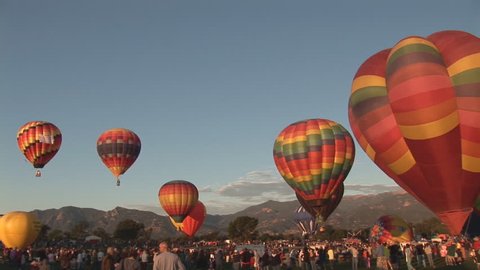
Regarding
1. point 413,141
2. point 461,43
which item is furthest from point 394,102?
point 461,43

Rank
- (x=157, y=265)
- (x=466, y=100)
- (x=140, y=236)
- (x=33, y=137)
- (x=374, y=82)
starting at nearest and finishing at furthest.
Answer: (x=157, y=265) → (x=466, y=100) → (x=374, y=82) → (x=33, y=137) → (x=140, y=236)

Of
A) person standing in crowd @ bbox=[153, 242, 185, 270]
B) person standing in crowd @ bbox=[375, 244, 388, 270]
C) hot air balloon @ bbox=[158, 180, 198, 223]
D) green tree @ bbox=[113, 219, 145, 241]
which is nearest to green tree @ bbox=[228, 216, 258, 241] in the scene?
green tree @ bbox=[113, 219, 145, 241]

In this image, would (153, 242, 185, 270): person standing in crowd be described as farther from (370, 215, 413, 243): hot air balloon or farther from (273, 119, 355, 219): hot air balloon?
(370, 215, 413, 243): hot air balloon

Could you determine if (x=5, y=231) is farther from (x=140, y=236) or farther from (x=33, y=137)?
(x=140, y=236)

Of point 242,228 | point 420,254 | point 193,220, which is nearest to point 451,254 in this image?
point 420,254

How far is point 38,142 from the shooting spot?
43.1 m

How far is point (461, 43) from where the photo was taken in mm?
20625

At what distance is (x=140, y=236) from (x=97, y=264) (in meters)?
108

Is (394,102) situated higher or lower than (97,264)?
higher

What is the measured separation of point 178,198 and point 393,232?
2466 cm

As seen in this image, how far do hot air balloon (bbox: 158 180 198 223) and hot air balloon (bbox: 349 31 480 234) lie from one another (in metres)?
32.9

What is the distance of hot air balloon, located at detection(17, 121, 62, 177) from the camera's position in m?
43.1

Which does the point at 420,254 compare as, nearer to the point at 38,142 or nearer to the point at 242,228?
the point at 38,142

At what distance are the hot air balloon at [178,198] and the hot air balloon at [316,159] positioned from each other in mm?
19048
